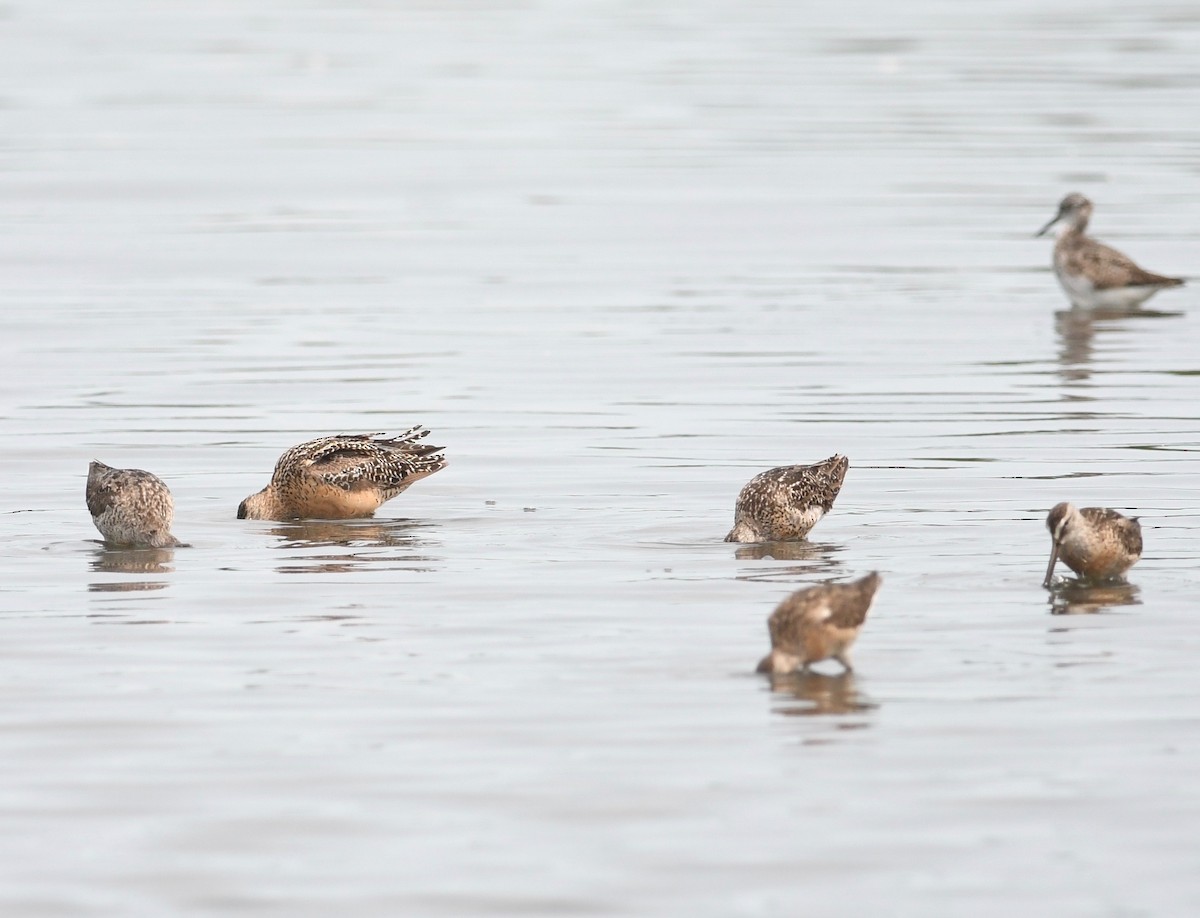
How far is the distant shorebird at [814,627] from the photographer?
10188mm

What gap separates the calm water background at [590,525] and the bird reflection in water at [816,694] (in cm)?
2

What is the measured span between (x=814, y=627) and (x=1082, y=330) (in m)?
13.3

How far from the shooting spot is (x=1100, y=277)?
23.9m

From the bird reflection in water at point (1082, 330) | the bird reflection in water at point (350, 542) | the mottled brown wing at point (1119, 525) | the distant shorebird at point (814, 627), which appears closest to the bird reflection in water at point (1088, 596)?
the mottled brown wing at point (1119, 525)

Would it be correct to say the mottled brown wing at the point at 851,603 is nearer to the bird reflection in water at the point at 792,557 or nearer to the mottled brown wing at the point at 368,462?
the bird reflection in water at the point at 792,557

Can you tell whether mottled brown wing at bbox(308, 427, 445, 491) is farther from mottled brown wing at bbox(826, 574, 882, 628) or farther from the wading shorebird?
mottled brown wing at bbox(826, 574, 882, 628)

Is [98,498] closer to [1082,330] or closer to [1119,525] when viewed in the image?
[1119,525]

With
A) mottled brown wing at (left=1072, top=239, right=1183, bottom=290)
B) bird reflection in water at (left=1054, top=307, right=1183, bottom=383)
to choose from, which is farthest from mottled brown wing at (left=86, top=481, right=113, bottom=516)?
mottled brown wing at (left=1072, top=239, right=1183, bottom=290)

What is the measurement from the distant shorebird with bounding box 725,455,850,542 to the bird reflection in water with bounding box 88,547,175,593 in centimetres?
299

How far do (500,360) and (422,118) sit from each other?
68.0ft

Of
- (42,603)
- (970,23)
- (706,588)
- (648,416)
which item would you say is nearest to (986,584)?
(706,588)

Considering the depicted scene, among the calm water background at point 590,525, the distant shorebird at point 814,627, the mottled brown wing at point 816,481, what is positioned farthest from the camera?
the mottled brown wing at point 816,481

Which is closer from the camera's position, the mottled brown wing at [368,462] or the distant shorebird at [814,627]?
the distant shorebird at [814,627]

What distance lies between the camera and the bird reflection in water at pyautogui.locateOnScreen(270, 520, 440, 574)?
42.9 ft
